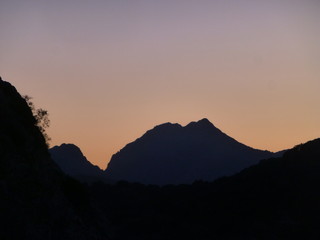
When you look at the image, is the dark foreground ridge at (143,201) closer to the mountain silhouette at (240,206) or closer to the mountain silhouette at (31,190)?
the mountain silhouette at (31,190)

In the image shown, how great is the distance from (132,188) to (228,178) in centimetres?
3533

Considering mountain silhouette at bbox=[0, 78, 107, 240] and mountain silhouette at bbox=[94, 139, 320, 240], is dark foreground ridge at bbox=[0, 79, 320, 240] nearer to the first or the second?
mountain silhouette at bbox=[0, 78, 107, 240]

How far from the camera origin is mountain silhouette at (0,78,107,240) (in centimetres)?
3766

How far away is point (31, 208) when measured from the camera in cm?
3956

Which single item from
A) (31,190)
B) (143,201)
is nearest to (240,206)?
(143,201)

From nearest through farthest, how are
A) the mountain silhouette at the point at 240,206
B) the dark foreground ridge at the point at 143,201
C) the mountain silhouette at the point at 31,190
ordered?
the mountain silhouette at the point at 31,190, the dark foreground ridge at the point at 143,201, the mountain silhouette at the point at 240,206

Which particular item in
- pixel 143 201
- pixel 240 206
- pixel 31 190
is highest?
pixel 143 201

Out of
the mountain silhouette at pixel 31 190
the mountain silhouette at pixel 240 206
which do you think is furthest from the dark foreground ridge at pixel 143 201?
the mountain silhouette at pixel 240 206

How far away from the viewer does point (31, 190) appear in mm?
41219

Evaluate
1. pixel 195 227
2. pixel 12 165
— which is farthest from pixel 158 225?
pixel 12 165

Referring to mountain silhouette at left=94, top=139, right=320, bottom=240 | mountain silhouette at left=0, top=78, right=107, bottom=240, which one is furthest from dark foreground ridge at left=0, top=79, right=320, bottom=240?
mountain silhouette at left=94, top=139, right=320, bottom=240

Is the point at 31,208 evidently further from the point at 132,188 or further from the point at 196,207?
the point at 132,188

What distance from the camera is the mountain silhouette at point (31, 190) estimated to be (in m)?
37.7

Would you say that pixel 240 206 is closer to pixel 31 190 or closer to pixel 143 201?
pixel 143 201
